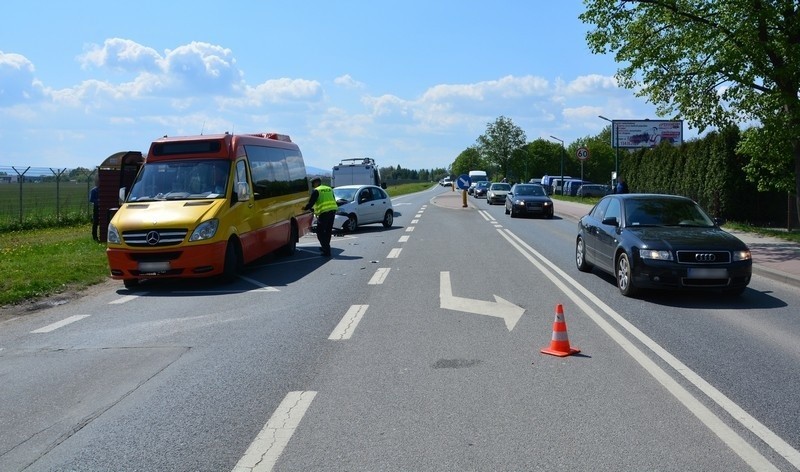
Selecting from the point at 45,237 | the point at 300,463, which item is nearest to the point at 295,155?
the point at 45,237

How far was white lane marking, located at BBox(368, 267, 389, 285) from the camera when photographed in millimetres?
12118

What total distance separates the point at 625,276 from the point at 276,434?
715 cm

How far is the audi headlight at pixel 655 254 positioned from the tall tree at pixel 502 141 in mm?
133128

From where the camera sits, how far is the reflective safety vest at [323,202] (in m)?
16.4

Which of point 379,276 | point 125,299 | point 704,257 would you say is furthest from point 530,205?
point 125,299

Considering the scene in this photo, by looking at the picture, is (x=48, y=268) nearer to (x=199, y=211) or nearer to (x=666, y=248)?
(x=199, y=211)

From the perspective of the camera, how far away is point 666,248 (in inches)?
393

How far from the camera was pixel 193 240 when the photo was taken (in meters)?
11.6

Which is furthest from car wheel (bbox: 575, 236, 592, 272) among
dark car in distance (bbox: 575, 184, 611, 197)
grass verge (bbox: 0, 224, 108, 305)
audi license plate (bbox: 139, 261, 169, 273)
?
dark car in distance (bbox: 575, 184, 611, 197)

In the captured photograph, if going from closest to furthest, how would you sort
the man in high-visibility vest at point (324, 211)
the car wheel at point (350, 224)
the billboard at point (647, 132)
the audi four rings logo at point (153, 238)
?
the audi four rings logo at point (153, 238) < the man in high-visibility vest at point (324, 211) < the car wheel at point (350, 224) < the billboard at point (647, 132)

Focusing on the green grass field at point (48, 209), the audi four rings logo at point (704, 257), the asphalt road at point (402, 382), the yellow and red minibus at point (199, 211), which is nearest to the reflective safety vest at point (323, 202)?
the yellow and red minibus at point (199, 211)

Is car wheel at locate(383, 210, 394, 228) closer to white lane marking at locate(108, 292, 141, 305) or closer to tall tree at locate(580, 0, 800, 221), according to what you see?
tall tree at locate(580, 0, 800, 221)

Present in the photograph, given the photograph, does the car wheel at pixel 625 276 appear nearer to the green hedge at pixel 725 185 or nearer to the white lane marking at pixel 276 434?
the white lane marking at pixel 276 434

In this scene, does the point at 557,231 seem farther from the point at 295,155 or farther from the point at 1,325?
the point at 1,325
